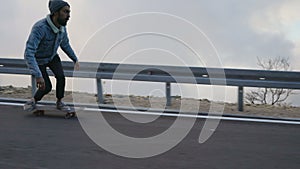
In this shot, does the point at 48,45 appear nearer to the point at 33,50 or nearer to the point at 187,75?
the point at 33,50

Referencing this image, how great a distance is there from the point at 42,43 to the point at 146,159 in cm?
343

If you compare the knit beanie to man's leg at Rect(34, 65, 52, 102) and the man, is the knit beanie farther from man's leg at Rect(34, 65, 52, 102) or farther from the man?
man's leg at Rect(34, 65, 52, 102)

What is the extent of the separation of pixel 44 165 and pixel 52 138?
1583 millimetres

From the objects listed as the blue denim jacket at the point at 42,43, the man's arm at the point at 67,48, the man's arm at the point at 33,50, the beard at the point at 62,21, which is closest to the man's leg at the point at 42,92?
the blue denim jacket at the point at 42,43

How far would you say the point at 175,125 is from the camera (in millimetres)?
9023

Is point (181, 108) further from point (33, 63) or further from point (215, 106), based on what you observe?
point (33, 63)

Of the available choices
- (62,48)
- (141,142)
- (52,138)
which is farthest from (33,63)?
(141,142)

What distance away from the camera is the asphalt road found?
6.08 metres

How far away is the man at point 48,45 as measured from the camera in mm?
8680

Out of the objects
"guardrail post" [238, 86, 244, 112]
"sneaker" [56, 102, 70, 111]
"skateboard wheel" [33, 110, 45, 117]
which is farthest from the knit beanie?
"guardrail post" [238, 86, 244, 112]

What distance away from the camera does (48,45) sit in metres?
9.02

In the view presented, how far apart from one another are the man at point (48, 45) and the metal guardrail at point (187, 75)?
2.36 meters

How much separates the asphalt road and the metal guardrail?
1895 mm

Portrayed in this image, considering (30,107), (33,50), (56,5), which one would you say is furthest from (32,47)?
(30,107)
